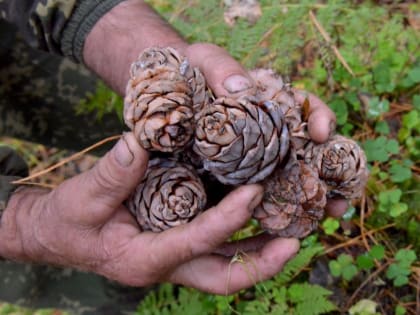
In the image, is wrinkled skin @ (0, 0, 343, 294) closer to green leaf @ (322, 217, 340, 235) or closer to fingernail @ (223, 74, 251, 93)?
fingernail @ (223, 74, 251, 93)

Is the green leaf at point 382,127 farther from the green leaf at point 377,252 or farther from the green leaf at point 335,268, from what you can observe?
the green leaf at point 335,268

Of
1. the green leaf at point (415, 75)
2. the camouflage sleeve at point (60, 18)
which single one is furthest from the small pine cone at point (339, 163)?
the camouflage sleeve at point (60, 18)

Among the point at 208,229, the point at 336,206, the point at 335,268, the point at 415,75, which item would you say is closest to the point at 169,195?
the point at 208,229

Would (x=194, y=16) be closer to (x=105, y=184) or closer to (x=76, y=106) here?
(x=76, y=106)

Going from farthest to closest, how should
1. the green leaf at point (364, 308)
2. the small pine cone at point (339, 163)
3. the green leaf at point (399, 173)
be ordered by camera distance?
1. the green leaf at point (399, 173)
2. the green leaf at point (364, 308)
3. the small pine cone at point (339, 163)

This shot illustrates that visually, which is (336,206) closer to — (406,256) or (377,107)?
(406,256)

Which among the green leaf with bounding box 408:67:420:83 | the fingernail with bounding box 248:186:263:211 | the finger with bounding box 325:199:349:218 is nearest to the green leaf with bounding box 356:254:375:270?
the finger with bounding box 325:199:349:218
